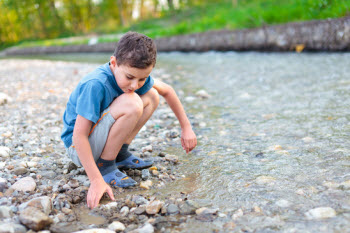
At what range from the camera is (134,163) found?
237 cm

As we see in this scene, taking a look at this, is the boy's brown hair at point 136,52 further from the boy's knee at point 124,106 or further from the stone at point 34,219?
the stone at point 34,219

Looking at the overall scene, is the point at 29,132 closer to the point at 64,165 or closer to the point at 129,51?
the point at 64,165

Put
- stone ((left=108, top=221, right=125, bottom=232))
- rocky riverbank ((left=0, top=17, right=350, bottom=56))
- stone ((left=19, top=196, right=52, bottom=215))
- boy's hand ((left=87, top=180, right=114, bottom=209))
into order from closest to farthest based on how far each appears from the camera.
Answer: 1. stone ((left=108, top=221, right=125, bottom=232))
2. stone ((left=19, top=196, right=52, bottom=215))
3. boy's hand ((left=87, top=180, right=114, bottom=209))
4. rocky riverbank ((left=0, top=17, right=350, bottom=56))

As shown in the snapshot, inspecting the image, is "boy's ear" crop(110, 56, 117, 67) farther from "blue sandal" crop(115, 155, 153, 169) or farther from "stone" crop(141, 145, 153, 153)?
"stone" crop(141, 145, 153, 153)

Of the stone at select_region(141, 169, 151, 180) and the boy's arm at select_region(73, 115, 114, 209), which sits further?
the stone at select_region(141, 169, 151, 180)

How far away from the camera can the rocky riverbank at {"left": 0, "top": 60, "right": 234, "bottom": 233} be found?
1627 mm

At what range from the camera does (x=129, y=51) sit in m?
1.90

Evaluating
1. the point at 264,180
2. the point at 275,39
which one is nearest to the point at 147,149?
the point at 264,180

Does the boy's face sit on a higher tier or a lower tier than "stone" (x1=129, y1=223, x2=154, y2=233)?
higher

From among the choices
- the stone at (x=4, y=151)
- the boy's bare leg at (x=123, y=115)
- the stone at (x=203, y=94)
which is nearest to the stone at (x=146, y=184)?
the boy's bare leg at (x=123, y=115)

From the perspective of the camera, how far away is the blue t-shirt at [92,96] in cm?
186

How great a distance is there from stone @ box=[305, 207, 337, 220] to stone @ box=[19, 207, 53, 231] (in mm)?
1261

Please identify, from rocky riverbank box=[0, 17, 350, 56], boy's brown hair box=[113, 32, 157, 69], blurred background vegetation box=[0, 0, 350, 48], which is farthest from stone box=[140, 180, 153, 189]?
blurred background vegetation box=[0, 0, 350, 48]

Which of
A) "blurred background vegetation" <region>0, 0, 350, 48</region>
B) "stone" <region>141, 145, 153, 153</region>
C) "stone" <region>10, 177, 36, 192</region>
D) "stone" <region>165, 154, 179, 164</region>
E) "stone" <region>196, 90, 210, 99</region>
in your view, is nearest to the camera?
"stone" <region>10, 177, 36, 192</region>
